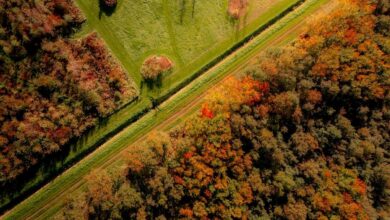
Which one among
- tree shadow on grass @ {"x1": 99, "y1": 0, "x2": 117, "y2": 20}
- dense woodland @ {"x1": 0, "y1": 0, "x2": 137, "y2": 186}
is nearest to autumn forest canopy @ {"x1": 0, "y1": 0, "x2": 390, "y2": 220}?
dense woodland @ {"x1": 0, "y1": 0, "x2": 137, "y2": 186}

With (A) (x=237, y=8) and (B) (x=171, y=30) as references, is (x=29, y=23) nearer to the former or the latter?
(B) (x=171, y=30)

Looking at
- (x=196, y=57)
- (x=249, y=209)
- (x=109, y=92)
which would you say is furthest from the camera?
(x=196, y=57)

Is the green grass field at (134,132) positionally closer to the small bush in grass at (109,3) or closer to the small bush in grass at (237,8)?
the small bush in grass at (237,8)

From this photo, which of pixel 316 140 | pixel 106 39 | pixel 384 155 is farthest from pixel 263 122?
pixel 106 39

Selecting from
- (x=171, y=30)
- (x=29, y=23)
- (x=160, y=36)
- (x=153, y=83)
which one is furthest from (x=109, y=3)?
(x=153, y=83)

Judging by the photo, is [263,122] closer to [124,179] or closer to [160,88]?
[160,88]

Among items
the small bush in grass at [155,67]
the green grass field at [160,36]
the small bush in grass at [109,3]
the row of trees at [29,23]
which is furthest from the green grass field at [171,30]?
the row of trees at [29,23]
